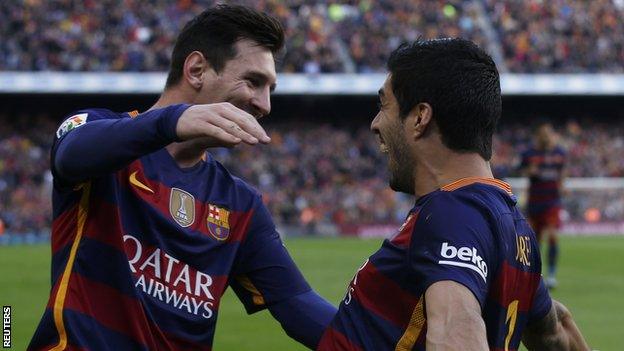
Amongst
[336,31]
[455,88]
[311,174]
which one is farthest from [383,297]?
[336,31]

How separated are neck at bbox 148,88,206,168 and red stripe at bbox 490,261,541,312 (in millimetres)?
1205

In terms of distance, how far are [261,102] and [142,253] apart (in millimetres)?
672

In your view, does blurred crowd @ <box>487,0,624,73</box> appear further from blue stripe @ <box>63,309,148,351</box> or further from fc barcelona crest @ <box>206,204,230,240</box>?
blue stripe @ <box>63,309,148,351</box>

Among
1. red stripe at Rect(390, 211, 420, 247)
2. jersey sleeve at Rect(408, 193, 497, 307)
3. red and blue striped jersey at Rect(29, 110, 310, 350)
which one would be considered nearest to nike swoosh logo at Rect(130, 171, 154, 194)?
red and blue striped jersey at Rect(29, 110, 310, 350)

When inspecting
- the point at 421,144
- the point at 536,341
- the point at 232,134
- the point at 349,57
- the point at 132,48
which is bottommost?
the point at 536,341

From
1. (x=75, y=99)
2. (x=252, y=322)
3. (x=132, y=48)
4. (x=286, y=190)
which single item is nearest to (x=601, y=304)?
(x=252, y=322)

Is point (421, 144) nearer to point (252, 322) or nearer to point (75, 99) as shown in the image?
point (252, 322)

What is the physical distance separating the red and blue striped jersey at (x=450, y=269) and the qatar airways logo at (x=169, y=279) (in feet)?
1.92

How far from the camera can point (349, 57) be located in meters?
32.0

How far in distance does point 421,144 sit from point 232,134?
590mm

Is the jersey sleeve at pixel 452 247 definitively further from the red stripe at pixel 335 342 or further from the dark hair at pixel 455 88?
the red stripe at pixel 335 342

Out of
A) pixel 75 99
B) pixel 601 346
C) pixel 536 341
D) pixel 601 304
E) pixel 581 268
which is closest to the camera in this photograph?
pixel 536 341

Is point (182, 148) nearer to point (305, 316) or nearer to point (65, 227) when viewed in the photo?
point (65, 227)

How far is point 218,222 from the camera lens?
3469 mm
